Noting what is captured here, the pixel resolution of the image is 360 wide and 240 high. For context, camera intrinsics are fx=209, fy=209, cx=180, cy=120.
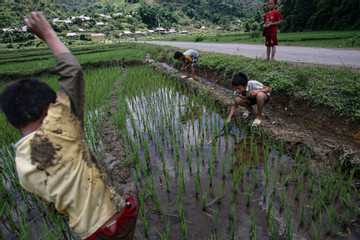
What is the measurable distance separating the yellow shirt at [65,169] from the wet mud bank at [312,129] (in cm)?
225

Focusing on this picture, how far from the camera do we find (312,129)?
312 centimetres

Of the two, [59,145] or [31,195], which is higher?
[59,145]

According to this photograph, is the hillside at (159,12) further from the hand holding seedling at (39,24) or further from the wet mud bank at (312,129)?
the hand holding seedling at (39,24)

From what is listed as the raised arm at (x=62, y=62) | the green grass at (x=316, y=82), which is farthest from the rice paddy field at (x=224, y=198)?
the green grass at (x=316, y=82)

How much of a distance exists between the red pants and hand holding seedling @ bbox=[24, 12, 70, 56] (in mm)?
893

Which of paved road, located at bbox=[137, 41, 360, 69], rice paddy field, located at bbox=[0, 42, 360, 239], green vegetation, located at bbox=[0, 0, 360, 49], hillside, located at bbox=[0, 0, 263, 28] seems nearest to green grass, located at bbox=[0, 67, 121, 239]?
rice paddy field, located at bbox=[0, 42, 360, 239]

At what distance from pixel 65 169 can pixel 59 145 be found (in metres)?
0.12

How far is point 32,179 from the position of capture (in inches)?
38.7

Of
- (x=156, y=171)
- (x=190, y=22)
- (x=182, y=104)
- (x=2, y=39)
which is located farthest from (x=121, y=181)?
(x=190, y=22)

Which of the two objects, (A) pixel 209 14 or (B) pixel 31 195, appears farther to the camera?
(A) pixel 209 14

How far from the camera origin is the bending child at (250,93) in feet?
9.95

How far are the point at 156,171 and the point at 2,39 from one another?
3755 cm

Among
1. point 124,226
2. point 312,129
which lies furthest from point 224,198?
point 312,129

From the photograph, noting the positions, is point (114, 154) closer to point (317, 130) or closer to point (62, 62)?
point (62, 62)
